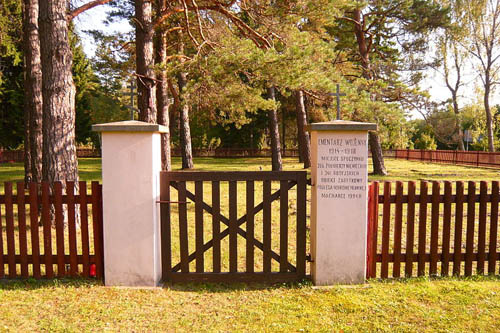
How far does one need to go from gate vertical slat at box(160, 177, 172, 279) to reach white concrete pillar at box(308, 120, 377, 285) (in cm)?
179

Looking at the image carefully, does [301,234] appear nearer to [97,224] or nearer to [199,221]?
[199,221]

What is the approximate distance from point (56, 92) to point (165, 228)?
393 cm

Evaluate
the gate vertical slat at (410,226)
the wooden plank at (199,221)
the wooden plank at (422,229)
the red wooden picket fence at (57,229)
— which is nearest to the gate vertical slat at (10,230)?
the red wooden picket fence at (57,229)

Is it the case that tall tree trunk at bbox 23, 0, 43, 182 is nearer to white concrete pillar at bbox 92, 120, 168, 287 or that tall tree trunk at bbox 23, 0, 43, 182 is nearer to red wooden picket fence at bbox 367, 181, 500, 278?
white concrete pillar at bbox 92, 120, 168, 287

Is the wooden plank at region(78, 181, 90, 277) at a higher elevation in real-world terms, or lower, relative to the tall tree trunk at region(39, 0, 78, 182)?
lower

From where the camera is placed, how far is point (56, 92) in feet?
23.0

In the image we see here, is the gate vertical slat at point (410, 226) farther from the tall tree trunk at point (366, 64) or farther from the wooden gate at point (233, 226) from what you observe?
the tall tree trunk at point (366, 64)

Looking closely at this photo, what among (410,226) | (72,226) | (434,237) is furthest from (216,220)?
(434,237)

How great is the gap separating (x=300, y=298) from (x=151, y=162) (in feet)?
7.53

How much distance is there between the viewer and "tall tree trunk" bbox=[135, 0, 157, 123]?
32.6 ft

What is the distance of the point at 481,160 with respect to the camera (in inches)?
1076

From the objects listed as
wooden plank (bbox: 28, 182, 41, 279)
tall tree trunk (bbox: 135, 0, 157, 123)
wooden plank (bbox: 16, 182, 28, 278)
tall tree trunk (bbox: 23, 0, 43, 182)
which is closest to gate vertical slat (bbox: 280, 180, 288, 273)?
wooden plank (bbox: 28, 182, 41, 279)

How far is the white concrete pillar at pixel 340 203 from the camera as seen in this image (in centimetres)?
459

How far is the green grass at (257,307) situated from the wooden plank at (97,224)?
0.22 m
